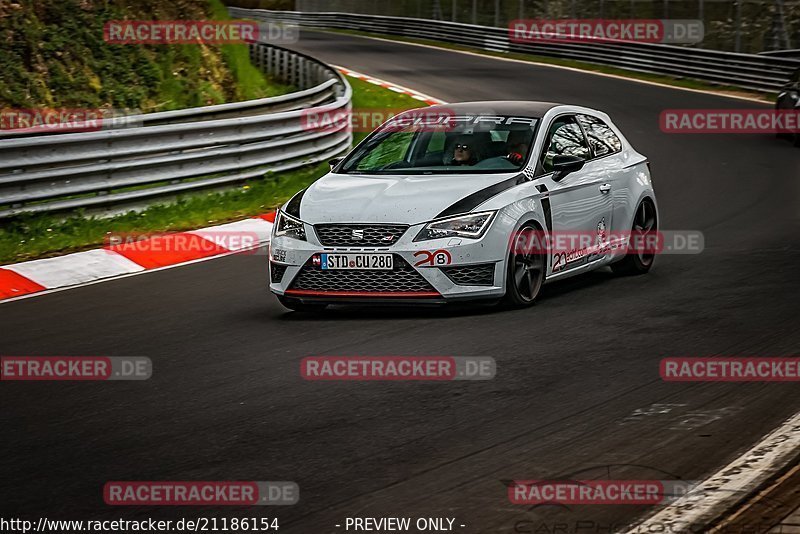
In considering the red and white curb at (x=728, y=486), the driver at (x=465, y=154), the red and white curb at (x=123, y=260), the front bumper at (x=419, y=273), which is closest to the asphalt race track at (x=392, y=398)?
the red and white curb at (x=728, y=486)

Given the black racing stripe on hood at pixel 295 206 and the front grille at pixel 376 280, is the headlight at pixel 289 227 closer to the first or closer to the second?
the black racing stripe on hood at pixel 295 206

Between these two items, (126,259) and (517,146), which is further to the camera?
(126,259)

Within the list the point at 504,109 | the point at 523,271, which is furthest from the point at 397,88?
the point at 523,271

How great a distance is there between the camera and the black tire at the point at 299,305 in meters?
9.59

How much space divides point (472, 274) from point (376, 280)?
67 cm

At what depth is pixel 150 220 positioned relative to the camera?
553 inches

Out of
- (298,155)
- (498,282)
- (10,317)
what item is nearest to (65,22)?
(298,155)

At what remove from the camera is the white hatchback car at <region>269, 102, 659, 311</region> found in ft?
29.9

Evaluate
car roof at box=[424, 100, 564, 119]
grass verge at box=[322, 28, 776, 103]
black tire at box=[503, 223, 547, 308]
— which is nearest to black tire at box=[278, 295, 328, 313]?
black tire at box=[503, 223, 547, 308]

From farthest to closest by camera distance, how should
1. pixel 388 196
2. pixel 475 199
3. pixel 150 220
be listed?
pixel 150 220 → pixel 388 196 → pixel 475 199

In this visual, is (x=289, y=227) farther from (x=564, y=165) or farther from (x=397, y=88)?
(x=397, y=88)

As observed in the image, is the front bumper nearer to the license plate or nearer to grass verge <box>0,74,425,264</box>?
the license plate

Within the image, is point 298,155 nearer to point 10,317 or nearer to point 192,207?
point 192,207

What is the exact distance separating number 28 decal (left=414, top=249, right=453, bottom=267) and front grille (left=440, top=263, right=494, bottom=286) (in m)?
0.06
